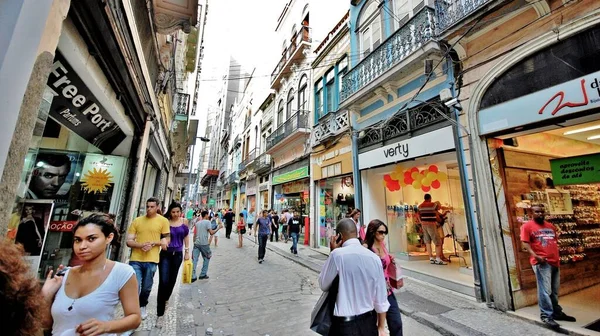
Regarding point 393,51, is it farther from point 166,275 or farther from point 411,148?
point 166,275

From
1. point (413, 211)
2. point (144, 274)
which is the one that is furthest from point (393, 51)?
point (144, 274)

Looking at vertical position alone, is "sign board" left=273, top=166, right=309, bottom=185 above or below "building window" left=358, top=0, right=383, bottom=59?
below

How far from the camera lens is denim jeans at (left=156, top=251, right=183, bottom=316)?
403 cm

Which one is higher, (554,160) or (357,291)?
(554,160)

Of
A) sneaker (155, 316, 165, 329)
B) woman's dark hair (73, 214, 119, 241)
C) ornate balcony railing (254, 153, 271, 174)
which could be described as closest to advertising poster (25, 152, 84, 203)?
sneaker (155, 316, 165, 329)

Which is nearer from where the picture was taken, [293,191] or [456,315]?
[456,315]

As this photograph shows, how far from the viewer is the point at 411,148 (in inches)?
274

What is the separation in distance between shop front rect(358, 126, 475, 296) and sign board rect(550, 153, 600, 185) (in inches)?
71.1

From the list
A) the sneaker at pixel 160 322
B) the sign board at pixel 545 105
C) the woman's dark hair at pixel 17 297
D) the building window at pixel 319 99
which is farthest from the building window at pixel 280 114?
the woman's dark hair at pixel 17 297

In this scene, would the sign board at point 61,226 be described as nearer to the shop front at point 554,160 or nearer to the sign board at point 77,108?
the sign board at point 77,108

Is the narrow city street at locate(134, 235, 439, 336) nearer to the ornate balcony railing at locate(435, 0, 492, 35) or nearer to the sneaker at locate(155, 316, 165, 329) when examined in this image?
the sneaker at locate(155, 316, 165, 329)

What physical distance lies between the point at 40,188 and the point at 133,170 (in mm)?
1694

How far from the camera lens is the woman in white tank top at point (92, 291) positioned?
1.52 m

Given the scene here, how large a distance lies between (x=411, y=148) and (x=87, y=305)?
23.3 feet
